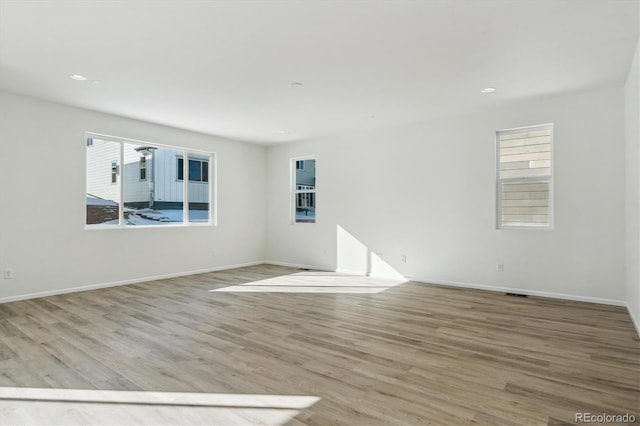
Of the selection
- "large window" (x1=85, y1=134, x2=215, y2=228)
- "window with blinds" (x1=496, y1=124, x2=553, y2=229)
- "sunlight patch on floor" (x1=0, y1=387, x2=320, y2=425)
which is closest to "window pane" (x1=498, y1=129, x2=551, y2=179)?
"window with blinds" (x1=496, y1=124, x2=553, y2=229)

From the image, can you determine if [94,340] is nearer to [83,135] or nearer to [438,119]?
[83,135]

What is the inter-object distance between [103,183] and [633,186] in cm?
676

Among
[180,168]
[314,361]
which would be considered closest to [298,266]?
[180,168]

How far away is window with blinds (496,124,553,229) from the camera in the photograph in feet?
15.8

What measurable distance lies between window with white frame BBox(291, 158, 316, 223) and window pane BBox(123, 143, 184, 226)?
2328mm

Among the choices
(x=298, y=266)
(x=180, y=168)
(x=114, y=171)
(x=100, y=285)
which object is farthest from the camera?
(x=298, y=266)

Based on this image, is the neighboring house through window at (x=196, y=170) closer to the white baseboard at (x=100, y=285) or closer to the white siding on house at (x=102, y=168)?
the white siding on house at (x=102, y=168)

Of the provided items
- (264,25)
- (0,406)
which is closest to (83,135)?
(264,25)

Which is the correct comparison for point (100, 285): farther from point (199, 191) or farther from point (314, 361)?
point (314, 361)

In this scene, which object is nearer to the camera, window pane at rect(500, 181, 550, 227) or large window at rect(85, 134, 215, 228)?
window pane at rect(500, 181, 550, 227)

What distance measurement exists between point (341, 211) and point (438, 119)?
2408mm

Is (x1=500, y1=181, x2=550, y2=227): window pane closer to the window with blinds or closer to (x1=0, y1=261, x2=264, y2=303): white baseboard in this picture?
the window with blinds

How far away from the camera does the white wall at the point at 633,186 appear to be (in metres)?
3.23

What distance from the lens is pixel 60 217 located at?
482 cm
